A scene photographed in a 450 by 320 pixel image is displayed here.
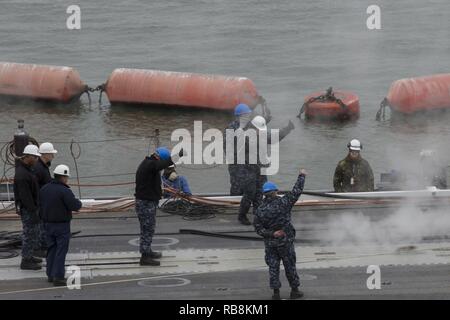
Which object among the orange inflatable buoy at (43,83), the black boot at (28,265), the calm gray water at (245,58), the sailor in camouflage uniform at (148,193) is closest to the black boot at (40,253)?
the black boot at (28,265)

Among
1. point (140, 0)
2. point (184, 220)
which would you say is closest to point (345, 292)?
point (184, 220)

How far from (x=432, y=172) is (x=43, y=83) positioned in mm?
22146

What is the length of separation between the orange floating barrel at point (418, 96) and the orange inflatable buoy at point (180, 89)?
4.79 metres

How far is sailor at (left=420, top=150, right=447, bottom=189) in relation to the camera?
60.1 ft

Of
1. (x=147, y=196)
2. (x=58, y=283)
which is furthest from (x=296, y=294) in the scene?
(x=58, y=283)

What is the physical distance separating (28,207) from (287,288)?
352 centimetres

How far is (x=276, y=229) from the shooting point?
12.6 m

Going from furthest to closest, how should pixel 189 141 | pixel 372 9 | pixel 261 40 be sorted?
1. pixel 372 9
2. pixel 261 40
3. pixel 189 141

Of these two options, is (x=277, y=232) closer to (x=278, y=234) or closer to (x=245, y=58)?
(x=278, y=234)

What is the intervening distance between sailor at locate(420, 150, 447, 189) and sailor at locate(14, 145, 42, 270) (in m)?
7.52

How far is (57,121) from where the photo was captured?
36.4m

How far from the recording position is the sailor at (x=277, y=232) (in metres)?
12.6

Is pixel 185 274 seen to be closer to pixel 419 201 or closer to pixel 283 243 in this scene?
pixel 283 243

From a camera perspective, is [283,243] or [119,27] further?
[119,27]
